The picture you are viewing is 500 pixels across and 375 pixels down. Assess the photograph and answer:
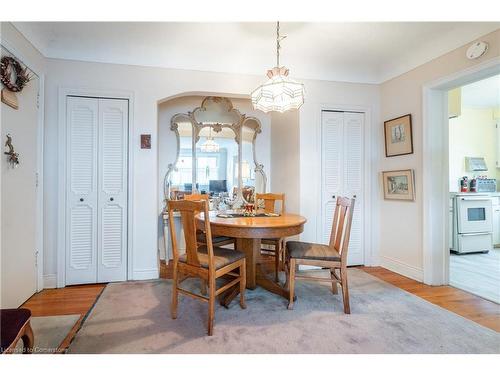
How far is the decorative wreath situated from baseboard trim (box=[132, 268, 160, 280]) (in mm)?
2054

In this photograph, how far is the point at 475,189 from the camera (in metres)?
4.50

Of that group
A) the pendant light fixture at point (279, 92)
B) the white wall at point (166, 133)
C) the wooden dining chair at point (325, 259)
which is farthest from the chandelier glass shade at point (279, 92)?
the white wall at point (166, 133)

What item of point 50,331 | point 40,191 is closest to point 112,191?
point 40,191

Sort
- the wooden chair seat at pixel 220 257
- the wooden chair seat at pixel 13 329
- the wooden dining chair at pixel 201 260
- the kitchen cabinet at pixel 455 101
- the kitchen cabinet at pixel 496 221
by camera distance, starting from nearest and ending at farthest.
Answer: the wooden chair seat at pixel 13 329, the wooden dining chair at pixel 201 260, the wooden chair seat at pixel 220 257, the kitchen cabinet at pixel 455 101, the kitchen cabinet at pixel 496 221

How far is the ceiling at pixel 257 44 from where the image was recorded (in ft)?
8.02

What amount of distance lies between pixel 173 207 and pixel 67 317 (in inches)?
49.8

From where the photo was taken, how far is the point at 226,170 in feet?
12.7

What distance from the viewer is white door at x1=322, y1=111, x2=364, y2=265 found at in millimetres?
3338

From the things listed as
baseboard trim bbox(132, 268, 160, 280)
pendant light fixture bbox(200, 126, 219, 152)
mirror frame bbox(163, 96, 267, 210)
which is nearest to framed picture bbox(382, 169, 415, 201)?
mirror frame bbox(163, 96, 267, 210)

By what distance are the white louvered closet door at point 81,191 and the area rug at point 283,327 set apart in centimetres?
53

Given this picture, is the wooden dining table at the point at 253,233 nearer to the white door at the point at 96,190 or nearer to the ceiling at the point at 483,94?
the white door at the point at 96,190

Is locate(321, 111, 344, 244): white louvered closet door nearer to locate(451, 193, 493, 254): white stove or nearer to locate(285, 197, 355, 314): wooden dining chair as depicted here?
locate(285, 197, 355, 314): wooden dining chair

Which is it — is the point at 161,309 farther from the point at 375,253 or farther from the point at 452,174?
the point at 452,174

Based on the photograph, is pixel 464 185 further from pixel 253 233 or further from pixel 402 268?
pixel 253 233
